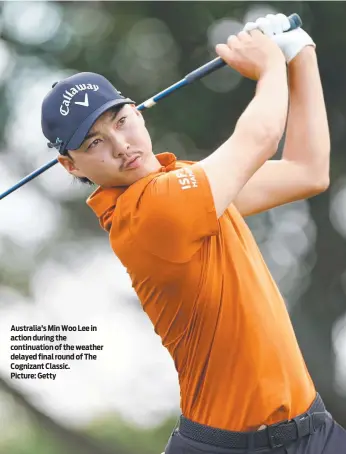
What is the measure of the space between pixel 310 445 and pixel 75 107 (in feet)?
3.65

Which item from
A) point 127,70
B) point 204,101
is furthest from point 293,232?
point 127,70

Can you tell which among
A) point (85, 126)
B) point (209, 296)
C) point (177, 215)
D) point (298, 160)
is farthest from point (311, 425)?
point (85, 126)

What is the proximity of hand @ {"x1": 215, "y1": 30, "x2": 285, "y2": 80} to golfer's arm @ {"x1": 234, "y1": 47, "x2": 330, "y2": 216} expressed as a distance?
29 cm

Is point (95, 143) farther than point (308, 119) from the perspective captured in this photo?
No

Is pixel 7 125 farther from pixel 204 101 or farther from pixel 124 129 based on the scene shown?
pixel 124 129

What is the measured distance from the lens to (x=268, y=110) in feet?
8.23

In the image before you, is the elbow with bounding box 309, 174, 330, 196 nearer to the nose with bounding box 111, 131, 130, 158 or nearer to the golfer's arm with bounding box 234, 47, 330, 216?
the golfer's arm with bounding box 234, 47, 330, 216

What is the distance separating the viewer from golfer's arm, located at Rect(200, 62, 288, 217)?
8.10ft

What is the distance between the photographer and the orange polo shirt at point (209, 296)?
8.16 feet

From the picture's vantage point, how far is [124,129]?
8.77 feet

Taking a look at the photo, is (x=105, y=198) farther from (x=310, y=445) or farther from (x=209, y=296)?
(x=310, y=445)

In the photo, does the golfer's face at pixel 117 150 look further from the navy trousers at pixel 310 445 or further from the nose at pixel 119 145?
the navy trousers at pixel 310 445

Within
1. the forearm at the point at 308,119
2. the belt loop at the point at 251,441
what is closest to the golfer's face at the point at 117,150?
the forearm at the point at 308,119

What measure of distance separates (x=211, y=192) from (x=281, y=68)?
0.39m
